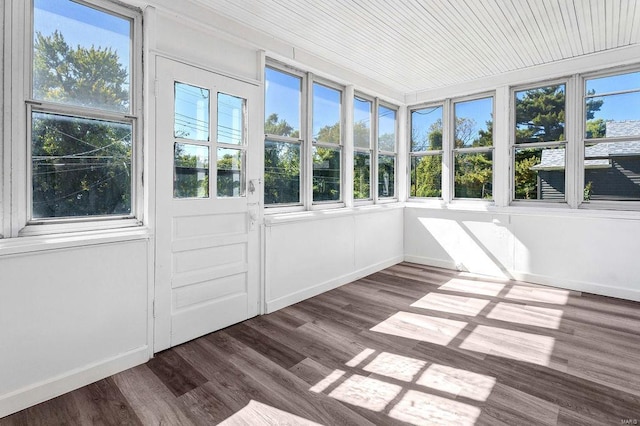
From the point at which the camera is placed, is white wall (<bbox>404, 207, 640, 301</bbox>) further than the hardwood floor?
Yes

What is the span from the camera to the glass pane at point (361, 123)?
199 inches

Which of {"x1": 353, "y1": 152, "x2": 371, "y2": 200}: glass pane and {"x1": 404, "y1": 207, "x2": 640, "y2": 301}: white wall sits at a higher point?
{"x1": 353, "y1": 152, "x2": 371, "y2": 200}: glass pane

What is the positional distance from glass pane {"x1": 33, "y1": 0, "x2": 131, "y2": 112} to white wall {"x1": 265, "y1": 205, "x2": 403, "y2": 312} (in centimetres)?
178

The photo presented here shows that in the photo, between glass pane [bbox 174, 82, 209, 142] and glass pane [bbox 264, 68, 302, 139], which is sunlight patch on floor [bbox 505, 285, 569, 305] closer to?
glass pane [bbox 264, 68, 302, 139]

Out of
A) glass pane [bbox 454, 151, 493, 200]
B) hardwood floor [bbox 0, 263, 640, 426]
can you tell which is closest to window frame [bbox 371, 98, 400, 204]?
glass pane [bbox 454, 151, 493, 200]

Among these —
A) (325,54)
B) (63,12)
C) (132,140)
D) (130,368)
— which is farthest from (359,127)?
(130,368)

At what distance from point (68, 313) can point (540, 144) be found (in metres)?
5.58

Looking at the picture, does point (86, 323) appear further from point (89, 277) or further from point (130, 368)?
point (130, 368)

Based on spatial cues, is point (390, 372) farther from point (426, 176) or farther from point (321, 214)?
point (426, 176)

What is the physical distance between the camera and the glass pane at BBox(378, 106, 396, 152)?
5.59 metres

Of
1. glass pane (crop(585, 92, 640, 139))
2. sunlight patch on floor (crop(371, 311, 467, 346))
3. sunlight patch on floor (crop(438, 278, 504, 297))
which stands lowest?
sunlight patch on floor (crop(371, 311, 467, 346))

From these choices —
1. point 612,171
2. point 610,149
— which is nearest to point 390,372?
point 612,171

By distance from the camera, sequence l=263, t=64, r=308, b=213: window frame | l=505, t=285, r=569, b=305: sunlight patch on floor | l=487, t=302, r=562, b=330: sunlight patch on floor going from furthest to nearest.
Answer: l=505, t=285, r=569, b=305: sunlight patch on floor < l=263, t=64, r=308, b=213: window frame < l=487, t=302, r=562, b=330: sunlight patch on floor

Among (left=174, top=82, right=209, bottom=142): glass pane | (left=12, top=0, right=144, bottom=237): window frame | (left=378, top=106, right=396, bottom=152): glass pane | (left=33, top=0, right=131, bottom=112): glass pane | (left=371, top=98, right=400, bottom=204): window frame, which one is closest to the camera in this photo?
(left=12, top=0, right=144, bottom=237): window frame
